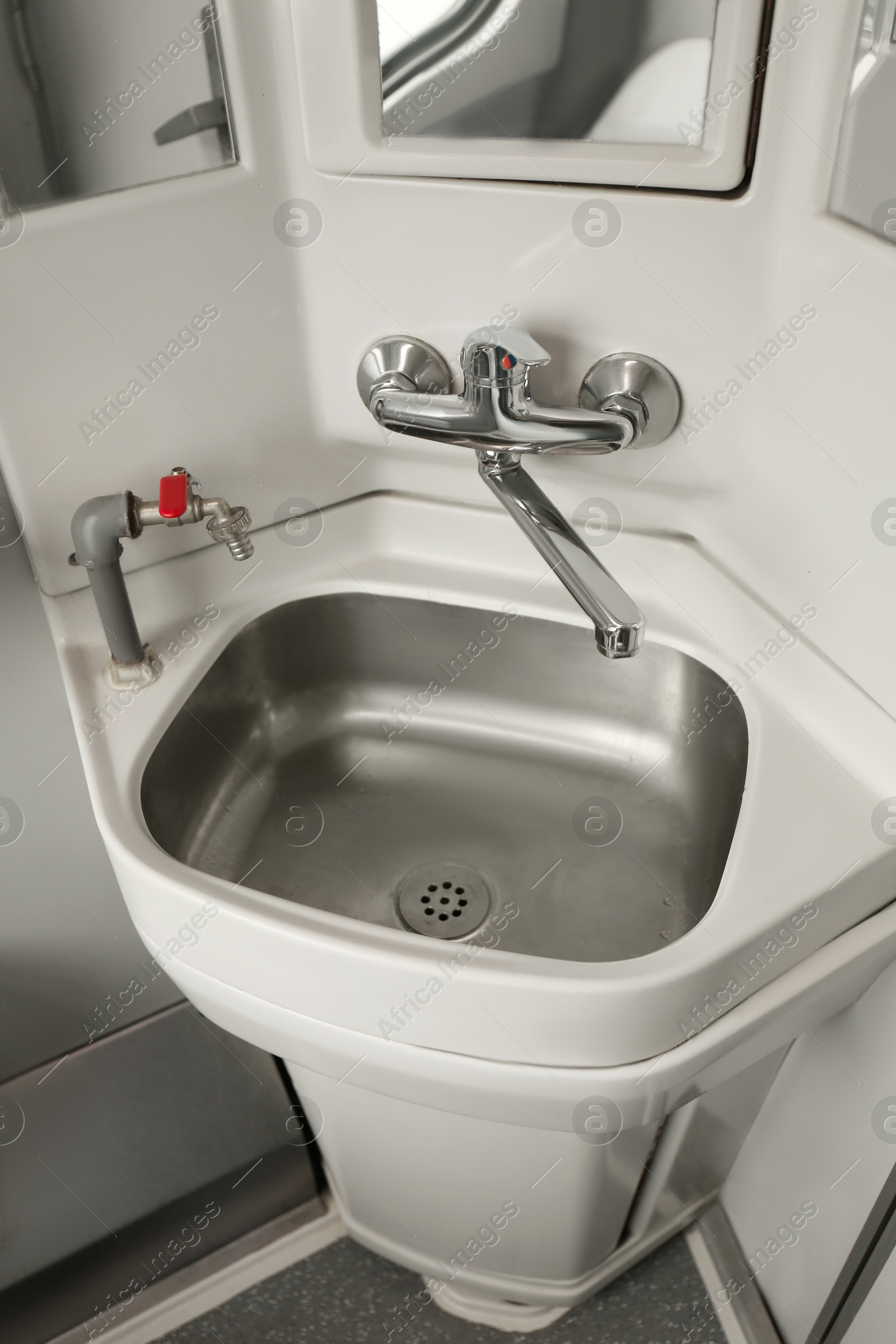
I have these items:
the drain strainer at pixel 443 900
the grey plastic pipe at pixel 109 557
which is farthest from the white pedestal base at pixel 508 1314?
the grey plastic pipe at pixel 109 557

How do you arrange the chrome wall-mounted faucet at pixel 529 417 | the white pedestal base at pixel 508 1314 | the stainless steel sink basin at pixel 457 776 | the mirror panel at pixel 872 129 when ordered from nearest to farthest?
the mirror panel at pixel 872 129 → the chrome wall-mounted faucet at pixel 529 417 → the stainless steel sink basin at pixel 457 776 → the white pedestal base at pixel 508 1314

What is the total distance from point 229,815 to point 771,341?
573 mm

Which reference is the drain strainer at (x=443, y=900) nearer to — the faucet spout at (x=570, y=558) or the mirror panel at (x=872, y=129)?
the faucet spout at (x=570, y=558)

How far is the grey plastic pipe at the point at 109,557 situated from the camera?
2.35 feet

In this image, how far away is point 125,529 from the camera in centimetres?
72

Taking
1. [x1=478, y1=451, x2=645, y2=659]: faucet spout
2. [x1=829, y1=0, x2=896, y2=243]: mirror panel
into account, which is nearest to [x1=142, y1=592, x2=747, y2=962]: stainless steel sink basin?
[x1=478, y1=451, x2=645, y2=659]: faucet spout

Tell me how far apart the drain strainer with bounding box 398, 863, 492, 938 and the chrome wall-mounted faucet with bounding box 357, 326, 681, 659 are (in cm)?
28

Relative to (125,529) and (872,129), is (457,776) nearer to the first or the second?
(125,529)

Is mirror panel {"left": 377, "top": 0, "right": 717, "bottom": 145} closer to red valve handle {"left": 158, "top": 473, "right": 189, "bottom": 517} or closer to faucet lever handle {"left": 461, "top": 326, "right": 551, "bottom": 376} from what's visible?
faucet lever handle {"left": 461, "top": 326, "right": 551, "bottom": 376}

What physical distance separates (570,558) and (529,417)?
11cm

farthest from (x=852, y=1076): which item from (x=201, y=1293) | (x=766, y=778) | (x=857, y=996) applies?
(x=201, y=1293)

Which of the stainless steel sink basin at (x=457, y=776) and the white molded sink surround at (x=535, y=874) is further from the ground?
the white molded sink surround at (x=535, y=874)

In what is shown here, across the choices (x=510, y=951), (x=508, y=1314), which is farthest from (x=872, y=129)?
(x=508, y=1314)

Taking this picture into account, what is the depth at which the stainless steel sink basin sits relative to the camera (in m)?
0.80
